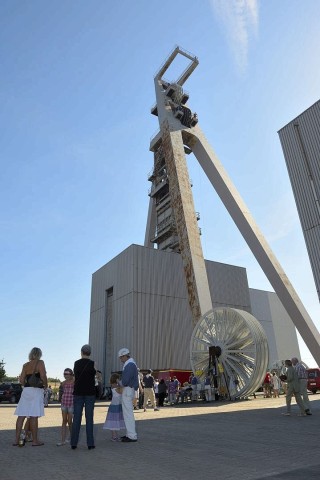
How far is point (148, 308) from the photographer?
29812 millimetres

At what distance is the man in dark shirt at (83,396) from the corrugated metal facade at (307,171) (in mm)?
15996

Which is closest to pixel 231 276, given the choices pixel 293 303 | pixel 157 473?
pixel 293 303

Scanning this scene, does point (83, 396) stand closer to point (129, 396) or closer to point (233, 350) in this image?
point (129, 396)

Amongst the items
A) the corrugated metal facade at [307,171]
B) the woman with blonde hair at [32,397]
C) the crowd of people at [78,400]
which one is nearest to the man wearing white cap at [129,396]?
the crowd of people at [78,400]

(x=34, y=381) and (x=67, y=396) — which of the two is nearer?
(x=34, y=381)

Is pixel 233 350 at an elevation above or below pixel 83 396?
above

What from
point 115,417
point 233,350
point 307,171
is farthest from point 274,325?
point 115,417

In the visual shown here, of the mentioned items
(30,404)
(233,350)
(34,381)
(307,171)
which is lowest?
(30,404)

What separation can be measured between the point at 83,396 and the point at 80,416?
0.29m

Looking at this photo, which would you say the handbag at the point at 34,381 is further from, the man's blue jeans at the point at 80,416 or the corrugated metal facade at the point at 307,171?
the corrugated metal facade at the point at 307,171

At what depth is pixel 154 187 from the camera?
40406 mm

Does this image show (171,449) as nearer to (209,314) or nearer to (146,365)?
(209,314)

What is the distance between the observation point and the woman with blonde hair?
5914mm

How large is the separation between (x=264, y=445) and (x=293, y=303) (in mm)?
16146
